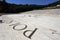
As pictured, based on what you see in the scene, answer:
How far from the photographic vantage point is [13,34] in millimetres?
933

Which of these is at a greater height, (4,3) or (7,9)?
(4,3)

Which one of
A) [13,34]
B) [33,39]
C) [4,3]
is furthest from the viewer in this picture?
[4,3]

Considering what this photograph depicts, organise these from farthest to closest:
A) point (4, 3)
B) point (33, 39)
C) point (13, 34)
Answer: point (4, 3) < point (13, 34) < point (33, 39)

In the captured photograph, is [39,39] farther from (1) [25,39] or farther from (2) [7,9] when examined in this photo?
(2) [7,9]

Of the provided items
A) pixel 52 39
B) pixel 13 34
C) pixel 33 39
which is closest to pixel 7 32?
pixel 13 34

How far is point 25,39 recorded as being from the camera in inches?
32.6

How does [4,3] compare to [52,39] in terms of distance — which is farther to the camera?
[4,3]

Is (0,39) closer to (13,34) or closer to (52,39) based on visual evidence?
(13,34)

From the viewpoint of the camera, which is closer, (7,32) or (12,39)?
(12,39)

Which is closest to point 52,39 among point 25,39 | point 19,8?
point 25,39

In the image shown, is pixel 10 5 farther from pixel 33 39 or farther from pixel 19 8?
pixel 33 39

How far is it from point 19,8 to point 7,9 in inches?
10.0

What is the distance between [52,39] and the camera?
32.4 inches

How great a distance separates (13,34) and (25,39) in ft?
0.52
